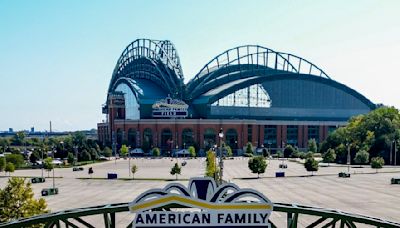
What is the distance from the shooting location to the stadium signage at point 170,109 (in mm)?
135500

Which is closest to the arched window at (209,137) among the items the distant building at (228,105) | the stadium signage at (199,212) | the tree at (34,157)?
the distant building at (228,105)

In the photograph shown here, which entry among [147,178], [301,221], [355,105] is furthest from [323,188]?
[355,105]

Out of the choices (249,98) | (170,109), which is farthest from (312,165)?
(170,109)

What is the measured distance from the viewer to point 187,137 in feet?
437

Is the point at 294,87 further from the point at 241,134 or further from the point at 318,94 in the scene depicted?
the point at 241,134

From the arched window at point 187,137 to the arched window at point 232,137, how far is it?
11604 mm

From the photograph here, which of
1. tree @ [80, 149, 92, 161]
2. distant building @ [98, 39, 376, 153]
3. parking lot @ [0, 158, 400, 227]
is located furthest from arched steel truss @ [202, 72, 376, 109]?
parking lot @ [0, 158, 400, 227]

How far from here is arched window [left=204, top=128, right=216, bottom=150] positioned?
132 m

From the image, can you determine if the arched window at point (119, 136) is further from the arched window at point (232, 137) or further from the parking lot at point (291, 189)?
the parking lot at point (291, 189)

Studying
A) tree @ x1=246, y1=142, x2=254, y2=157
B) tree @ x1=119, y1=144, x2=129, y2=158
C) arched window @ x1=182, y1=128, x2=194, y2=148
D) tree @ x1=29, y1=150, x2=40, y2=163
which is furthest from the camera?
arched window @ x1=182, y1=128, x2=194, y2=148

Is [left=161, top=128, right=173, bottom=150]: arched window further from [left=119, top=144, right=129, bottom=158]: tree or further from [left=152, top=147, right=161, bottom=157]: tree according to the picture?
[left=119, top=144, right=129, bottom=158]: tree

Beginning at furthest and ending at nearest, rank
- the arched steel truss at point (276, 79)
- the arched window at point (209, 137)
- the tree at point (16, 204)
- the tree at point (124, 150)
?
1. the arched steel truss at point (276, 79)
2. the arched window at point (209, 137)
3. the tree at point (124, 150)
4. the tree at point (16, 204)

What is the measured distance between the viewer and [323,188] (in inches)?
2274

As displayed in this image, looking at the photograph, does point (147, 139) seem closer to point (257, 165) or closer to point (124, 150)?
point (124, 150)
